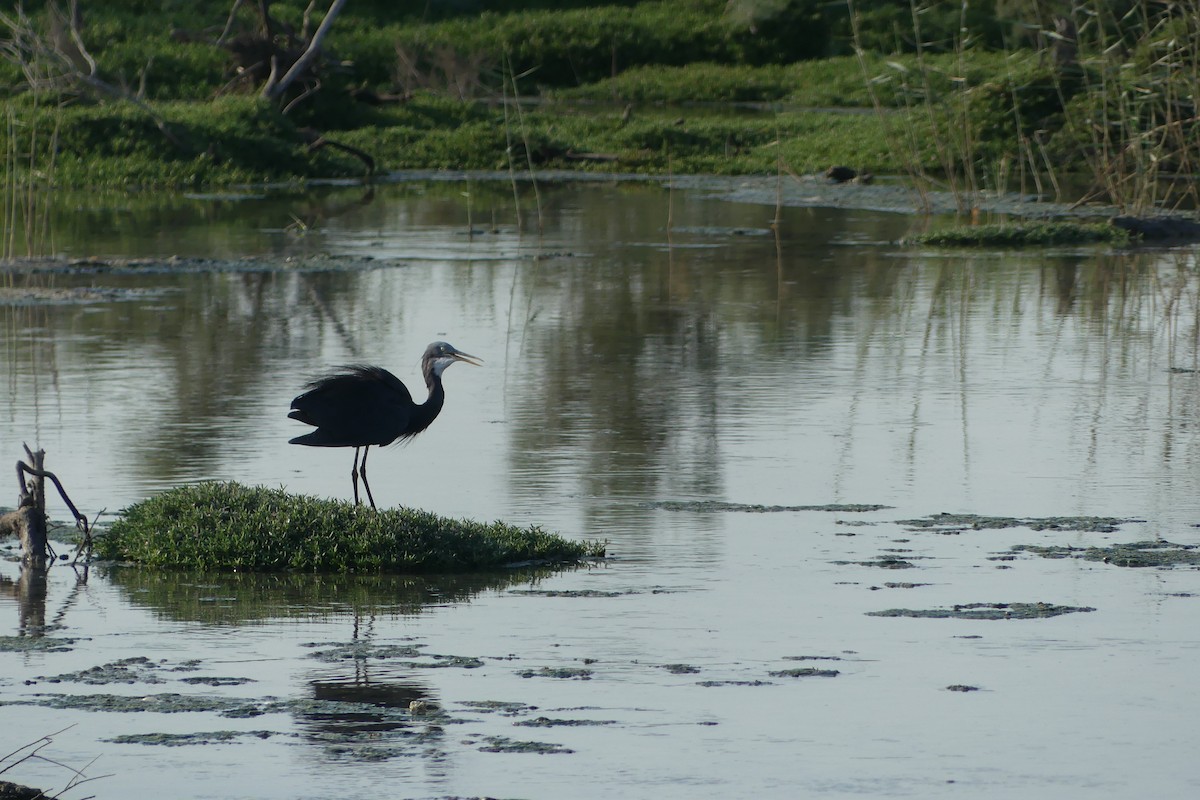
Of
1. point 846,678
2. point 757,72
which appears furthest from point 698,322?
point 757,72

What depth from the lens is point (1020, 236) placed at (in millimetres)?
22422

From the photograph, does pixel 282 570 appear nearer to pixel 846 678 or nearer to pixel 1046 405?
pixel 846 678

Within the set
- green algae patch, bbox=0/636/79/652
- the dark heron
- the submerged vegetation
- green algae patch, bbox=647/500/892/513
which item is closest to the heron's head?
the dark heron

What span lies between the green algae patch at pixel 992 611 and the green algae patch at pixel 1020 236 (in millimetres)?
14615

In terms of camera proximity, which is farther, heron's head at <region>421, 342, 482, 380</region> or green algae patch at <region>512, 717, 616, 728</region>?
heron's head at <region>421, 342, 482, 380</region>

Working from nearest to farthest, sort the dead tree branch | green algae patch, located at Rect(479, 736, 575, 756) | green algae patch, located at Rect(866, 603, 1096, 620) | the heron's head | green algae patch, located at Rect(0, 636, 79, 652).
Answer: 1. green algae patch, located at Rect(479, 736, 575, 756)
2. green algae patch, located at Rect(0, 636, 79, 652)
3. green algae patch, located at Rect(866, 603, 1096, 620)
4. the heron's head
5. the dead tree branch

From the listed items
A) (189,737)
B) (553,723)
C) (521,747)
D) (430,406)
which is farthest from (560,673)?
(430,406)

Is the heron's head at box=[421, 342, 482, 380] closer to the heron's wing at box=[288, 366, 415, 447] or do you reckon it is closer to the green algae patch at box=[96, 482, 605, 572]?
the heron's wing at box=[288, 366, 415, 447]

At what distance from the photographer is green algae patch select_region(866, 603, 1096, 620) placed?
787cm

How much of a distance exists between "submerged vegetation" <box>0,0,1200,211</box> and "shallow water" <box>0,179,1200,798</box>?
417 cm

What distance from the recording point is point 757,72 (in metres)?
51.6

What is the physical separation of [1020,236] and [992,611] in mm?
15070

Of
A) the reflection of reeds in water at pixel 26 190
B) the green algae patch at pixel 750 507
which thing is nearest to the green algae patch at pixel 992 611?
the green algae patch at pixel 750 507

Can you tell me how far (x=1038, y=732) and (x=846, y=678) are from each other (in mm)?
790
